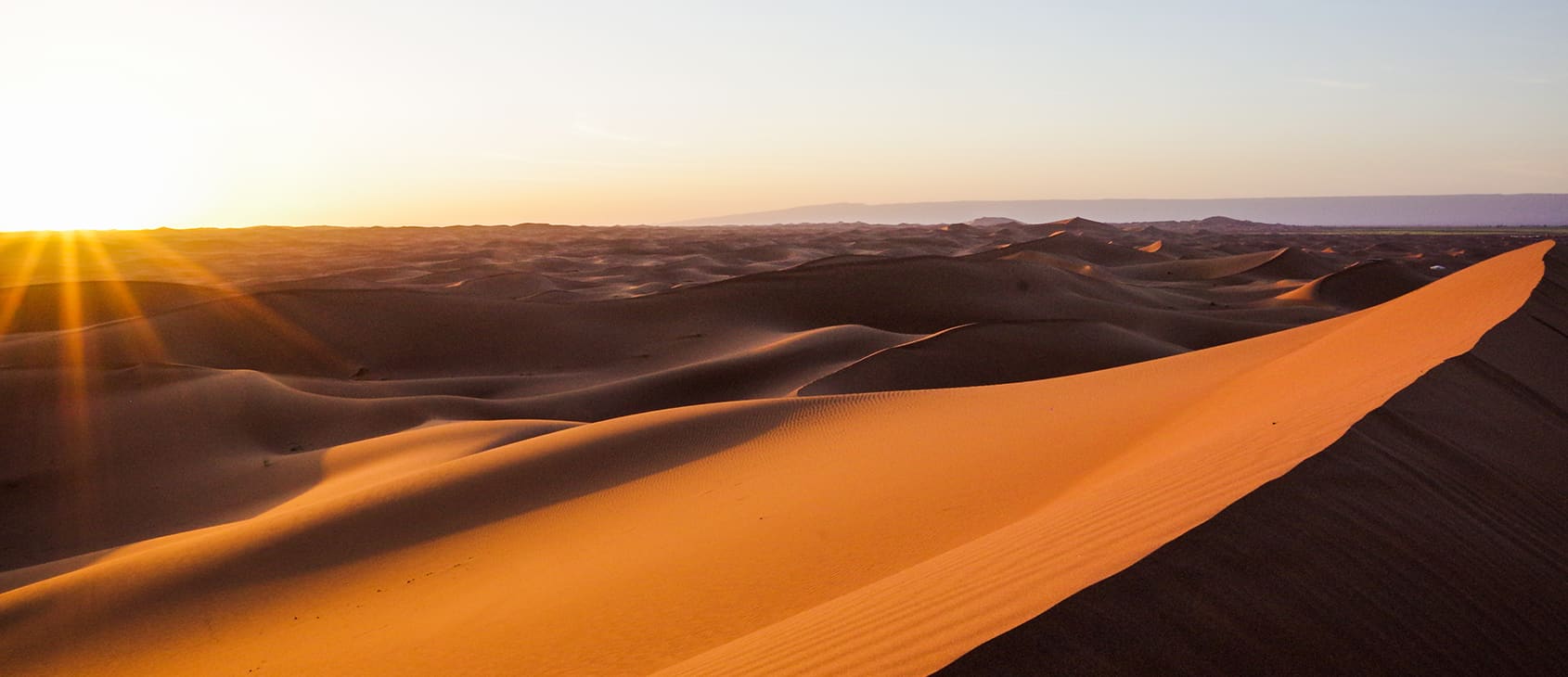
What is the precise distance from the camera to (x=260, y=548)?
509 cm

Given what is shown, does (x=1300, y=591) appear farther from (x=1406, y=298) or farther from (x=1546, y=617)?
(x=1406, y=298)

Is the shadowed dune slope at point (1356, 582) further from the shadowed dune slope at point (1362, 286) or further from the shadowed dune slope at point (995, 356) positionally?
the shadowed dune slope at point (1362, 286)

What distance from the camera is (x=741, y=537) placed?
4230mm

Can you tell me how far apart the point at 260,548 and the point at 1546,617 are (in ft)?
18.0

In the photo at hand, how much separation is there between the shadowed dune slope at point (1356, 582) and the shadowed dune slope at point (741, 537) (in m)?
0.10

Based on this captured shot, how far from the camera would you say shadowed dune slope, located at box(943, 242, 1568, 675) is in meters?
1.91

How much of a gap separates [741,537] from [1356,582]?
8.34 ft

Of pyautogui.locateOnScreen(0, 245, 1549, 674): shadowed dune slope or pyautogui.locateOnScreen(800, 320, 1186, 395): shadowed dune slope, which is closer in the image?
pyautogui.locateOnScreen(0, 245, 1549, 674): shadowed dune slope

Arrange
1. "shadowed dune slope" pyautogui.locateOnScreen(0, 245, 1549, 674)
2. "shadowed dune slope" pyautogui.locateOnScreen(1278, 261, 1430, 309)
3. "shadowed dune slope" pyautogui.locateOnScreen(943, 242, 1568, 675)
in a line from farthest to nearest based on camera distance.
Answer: "shadowed dune slope" pyautogui.locateOnScreen(1278, 261, 1430, 309) → "shadowed dune slope" pyautogui.locateOnScreen(0, 245, 1549, 674) → "shadowed dune slope" pyautogui.locateOnScreen(943, 242, 1568, 675)

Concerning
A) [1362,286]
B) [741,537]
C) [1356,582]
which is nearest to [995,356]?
[741,537]

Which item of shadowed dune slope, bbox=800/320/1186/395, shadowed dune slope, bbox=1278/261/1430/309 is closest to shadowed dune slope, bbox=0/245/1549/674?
shadowed dune slope, bbox=800/320/1186/395

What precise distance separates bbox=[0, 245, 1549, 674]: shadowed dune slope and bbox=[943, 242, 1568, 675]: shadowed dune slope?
0.10m

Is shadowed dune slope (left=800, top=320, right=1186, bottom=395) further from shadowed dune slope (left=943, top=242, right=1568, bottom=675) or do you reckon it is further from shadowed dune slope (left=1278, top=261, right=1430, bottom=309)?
shadowed dune slope (left=1278, top=261, right=1430, bottom=309)

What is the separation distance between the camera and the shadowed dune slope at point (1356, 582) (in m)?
1.91
